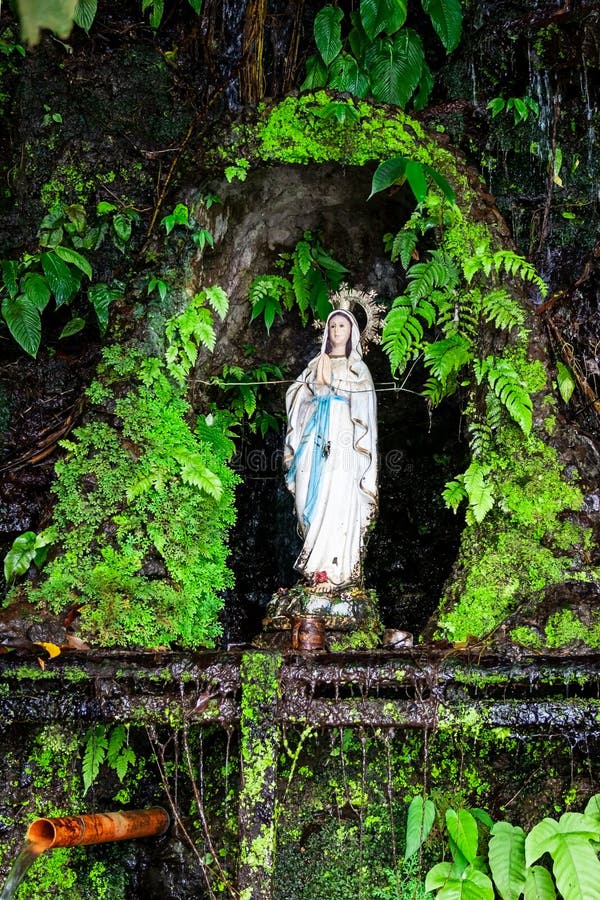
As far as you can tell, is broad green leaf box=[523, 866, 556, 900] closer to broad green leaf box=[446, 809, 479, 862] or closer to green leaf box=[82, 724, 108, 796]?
broad green leaf box=[446, 809, 479, 862]

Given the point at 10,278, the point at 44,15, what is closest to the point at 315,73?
the point at 10,278

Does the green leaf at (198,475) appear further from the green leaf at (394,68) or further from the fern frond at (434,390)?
the green leaf at (394,68)

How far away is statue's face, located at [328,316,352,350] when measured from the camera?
6391 mm

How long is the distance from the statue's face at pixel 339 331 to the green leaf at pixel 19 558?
2.23m

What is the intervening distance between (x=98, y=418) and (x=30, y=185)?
2.57 meters

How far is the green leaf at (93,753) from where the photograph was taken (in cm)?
525

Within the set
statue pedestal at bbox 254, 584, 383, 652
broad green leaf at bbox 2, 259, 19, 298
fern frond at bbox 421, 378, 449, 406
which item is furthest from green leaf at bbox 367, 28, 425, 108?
statue pedestal at bbox 254, 584, 383, 652

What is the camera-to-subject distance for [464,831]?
4.78 meters

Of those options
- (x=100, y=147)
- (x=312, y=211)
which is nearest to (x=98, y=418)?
(x=312, y=211)

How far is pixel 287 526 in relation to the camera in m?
7.22

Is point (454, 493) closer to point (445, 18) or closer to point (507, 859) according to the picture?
point (507, 859)

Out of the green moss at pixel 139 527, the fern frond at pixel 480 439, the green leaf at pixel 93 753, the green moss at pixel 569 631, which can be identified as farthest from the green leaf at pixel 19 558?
the green moss at pixel 569 631

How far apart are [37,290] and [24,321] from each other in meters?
0.23

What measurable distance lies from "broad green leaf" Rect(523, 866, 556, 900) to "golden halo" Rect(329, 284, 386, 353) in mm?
3345
